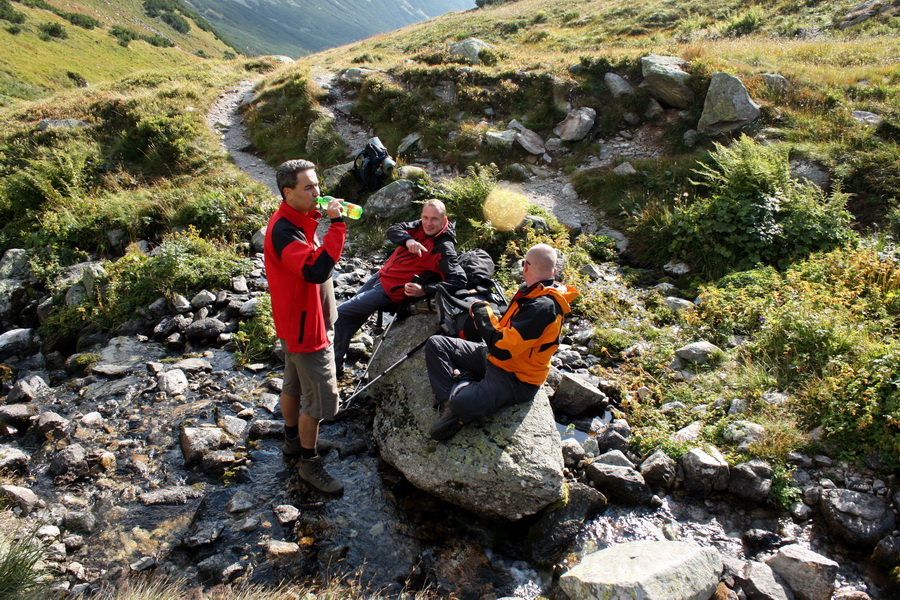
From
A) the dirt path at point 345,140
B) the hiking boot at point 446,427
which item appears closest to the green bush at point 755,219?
the dirt path at point 345,140

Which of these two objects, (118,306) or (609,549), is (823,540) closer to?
(609,549)

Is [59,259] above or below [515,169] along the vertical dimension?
below

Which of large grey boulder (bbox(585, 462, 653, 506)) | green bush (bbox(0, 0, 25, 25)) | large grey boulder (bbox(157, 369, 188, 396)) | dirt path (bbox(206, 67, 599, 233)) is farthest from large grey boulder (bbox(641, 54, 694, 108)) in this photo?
green bush (bbox(0, 0, 25, 25))

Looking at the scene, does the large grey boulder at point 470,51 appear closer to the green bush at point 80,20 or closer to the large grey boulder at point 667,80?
the large grey boulder at point 667,80

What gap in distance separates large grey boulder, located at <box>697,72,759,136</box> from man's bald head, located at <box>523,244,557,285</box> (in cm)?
1072

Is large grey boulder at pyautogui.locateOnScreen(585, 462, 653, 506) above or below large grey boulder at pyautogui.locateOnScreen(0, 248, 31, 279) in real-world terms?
above

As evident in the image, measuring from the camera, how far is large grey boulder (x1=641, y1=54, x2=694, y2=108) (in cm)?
1393

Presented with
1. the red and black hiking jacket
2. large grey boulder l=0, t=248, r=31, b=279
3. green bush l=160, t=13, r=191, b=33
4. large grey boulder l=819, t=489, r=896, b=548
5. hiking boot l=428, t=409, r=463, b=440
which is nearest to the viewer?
large grey boulder l=819, t=489, r=896, b=548

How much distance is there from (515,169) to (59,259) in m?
11.2

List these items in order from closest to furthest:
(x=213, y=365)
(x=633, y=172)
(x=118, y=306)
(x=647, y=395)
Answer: (x=647, y=395) < (x=213, y=365) < (x=118, y=306) < (x=633, y=172)

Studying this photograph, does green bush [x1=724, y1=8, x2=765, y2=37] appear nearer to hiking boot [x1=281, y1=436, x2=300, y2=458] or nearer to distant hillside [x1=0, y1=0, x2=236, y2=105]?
hiking boot [x1=281, y1=436, x2=300, y2=458]

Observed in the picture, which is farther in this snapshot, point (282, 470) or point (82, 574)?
point (282, 470)

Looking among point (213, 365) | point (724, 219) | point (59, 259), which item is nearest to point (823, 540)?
point (724, 219)

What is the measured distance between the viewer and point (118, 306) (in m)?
8.84
